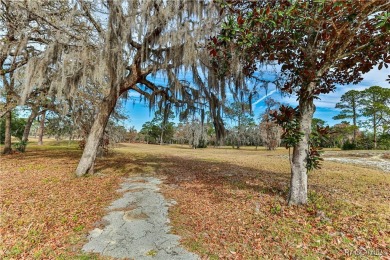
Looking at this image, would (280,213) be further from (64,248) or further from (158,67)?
(158,67)

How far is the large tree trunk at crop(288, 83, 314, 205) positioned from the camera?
13.3 ft

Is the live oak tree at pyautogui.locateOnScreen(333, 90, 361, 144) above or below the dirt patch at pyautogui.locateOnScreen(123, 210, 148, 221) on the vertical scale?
above

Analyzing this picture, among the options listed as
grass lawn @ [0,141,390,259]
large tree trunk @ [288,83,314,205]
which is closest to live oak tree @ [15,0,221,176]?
grass lawn @ [0,141,390,259]

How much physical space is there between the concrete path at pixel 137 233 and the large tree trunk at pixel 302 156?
104 inches

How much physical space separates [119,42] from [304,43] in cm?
459

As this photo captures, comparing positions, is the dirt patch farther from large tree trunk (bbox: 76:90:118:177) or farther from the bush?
the bush

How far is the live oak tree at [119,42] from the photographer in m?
5.36

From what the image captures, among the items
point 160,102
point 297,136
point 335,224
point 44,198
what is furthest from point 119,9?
point 335,224

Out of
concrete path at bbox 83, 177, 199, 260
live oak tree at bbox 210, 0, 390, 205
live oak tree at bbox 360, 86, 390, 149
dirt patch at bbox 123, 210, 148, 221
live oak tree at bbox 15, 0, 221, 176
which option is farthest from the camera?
live oak tree at bbox 360, 86, 390, 149

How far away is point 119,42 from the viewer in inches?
212

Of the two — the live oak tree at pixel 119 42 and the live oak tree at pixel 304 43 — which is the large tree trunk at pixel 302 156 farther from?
the live oak tree at pixel 119 42

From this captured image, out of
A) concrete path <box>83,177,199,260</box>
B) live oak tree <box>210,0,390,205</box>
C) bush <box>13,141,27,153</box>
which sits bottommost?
concrete path <box>83,177,199,260</box>

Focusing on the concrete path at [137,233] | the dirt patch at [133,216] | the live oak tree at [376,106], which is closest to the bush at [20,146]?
the concrete path at [137,233]

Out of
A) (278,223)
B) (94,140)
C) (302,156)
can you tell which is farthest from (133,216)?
(94,140)
